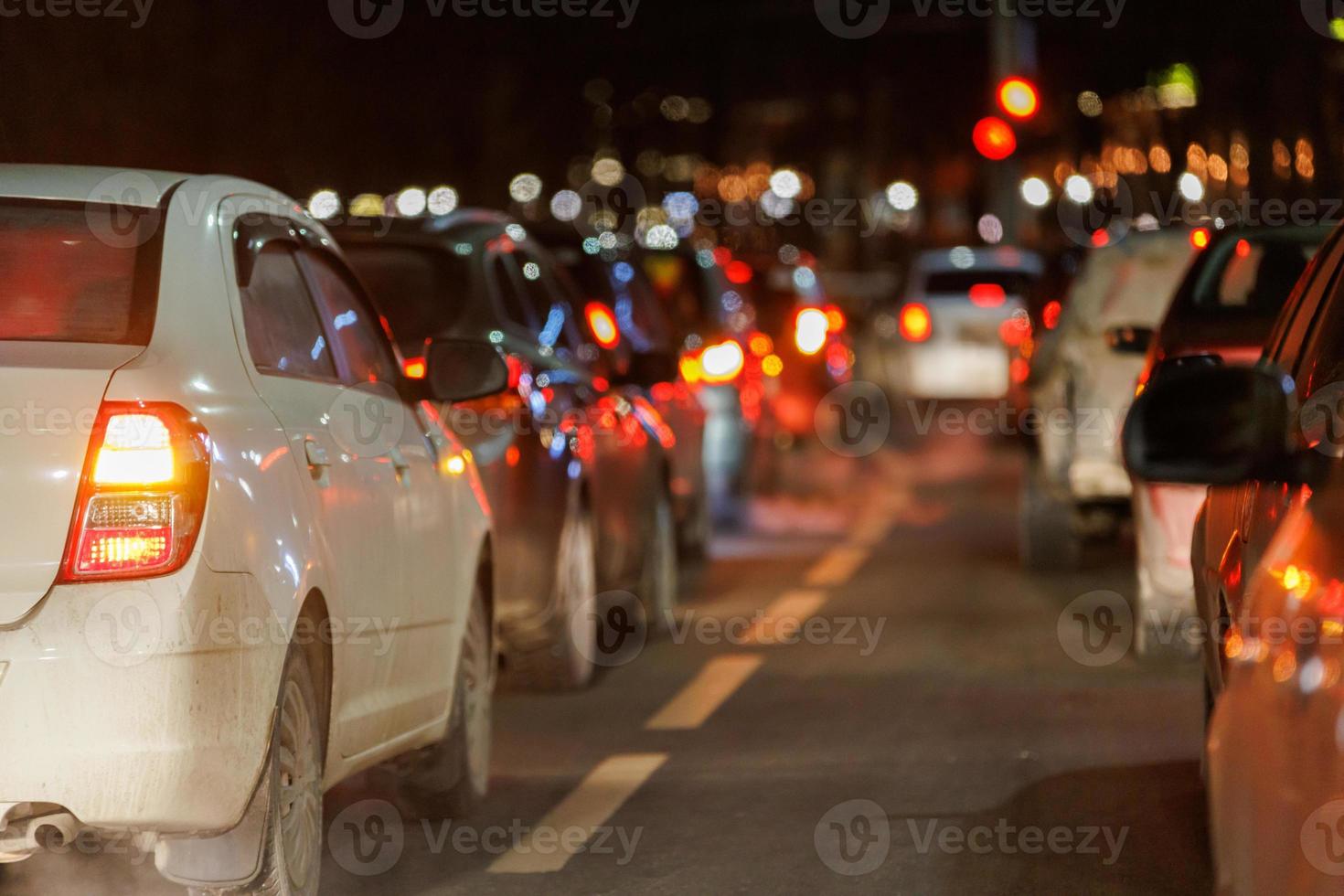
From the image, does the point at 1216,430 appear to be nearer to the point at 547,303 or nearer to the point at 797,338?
the point at 547,303

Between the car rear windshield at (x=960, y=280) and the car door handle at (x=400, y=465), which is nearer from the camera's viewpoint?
the car door handle at (x=400, y=465)

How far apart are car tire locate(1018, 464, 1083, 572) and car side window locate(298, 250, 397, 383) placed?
7217 millimetres

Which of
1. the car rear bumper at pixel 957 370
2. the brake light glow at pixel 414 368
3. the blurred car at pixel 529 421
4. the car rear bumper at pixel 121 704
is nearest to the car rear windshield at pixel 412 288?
the blurred car at pixel 529 421

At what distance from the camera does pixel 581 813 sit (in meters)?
7.14

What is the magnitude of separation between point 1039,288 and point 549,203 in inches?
813

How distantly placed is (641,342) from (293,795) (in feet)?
24.8

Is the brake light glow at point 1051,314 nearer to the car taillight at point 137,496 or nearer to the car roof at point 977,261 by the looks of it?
the car taillight at point 137,496

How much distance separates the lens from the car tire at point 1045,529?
1354 centimetres

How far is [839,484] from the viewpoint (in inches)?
846

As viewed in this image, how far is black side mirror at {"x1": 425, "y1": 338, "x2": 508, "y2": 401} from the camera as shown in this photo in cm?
680

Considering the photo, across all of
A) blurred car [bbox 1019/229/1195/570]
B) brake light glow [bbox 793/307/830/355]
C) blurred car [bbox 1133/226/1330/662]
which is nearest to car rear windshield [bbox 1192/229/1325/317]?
blurred car [bbox 1133/226/1330/662]

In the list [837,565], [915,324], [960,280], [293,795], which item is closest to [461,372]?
[293,795]

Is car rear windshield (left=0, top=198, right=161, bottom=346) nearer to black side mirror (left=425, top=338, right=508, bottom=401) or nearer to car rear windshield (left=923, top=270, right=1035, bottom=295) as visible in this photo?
black side mirror (left=425, top=338, right=508, bottom=401)

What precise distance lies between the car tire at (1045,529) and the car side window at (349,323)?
284 inches
